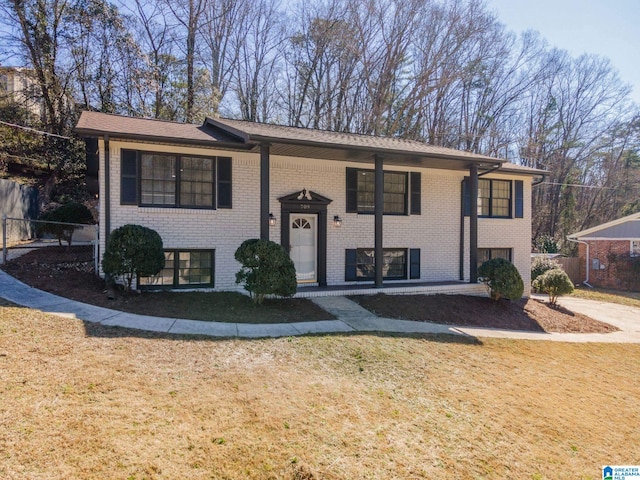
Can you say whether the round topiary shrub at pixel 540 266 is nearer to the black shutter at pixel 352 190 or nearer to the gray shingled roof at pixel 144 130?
the black shutter at pixel 352 190

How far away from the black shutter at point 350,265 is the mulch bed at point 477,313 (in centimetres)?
146

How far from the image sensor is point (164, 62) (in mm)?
20859

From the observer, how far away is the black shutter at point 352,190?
11.5m

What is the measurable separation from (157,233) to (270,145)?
3.49m

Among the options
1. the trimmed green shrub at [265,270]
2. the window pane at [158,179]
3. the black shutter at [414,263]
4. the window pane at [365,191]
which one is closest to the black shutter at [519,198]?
the black shutter at [414,263]

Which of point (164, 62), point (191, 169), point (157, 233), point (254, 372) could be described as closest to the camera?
point (254, 372)

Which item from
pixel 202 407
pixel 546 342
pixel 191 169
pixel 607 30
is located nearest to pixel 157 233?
pixel 191 169

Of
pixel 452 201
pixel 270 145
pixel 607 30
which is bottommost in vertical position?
pixel 452 201

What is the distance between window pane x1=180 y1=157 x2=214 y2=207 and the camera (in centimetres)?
958

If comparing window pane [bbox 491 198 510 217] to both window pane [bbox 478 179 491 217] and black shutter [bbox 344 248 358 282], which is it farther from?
black shutter [bbox 344 248 358 282]

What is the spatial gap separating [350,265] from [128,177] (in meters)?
6.63

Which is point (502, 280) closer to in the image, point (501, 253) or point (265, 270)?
point (501, 253)

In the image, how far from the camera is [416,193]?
12.3 m

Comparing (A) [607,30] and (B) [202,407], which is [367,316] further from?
Answer: (A) [607,30]
